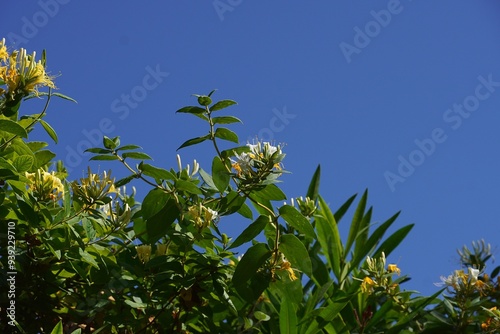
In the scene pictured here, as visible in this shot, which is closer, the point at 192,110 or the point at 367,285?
the point at 192,110

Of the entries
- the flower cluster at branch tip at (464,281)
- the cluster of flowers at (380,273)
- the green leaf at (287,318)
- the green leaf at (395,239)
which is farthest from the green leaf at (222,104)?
the green leaf at (395,239)

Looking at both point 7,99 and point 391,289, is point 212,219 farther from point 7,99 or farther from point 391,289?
point 391,289

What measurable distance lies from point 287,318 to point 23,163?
2.73 feet

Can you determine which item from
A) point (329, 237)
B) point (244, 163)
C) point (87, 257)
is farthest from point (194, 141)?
point (329, 237)

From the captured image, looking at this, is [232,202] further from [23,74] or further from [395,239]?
[395,239]

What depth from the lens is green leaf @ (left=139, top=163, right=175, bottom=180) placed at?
1740 mm

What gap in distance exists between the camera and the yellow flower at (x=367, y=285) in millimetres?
2305

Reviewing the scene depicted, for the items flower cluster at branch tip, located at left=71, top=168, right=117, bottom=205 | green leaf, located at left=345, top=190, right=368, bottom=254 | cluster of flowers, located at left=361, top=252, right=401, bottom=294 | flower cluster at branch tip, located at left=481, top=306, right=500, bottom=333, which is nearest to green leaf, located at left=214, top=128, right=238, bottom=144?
flower cluster at branch tip, located at left=71, top=168, right=117, bottom=205

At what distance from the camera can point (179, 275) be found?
6.22 feet

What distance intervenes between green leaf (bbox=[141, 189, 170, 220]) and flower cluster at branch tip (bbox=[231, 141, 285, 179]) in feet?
0.74

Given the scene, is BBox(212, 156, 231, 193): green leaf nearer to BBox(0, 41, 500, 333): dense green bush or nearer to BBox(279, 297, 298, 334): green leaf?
BBox(0, 41, 500, 333): dense green bush

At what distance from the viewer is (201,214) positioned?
1826mm

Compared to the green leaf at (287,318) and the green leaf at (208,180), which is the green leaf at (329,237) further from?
the green leaf at (208,180)

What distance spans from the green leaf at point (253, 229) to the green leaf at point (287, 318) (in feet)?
1.00
